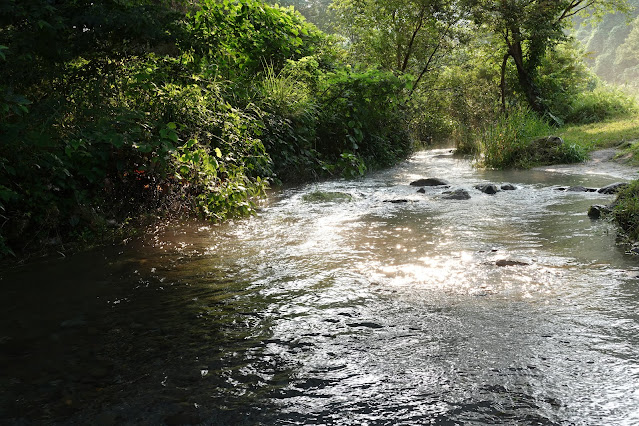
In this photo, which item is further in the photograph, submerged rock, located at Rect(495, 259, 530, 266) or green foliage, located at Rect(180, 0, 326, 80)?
green foliage, located at Rect(180, 0, 326, 80)

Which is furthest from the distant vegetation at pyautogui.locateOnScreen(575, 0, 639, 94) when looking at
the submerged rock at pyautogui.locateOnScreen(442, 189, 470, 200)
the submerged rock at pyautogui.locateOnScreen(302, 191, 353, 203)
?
the submerged rock at pyautogui.locateOnScreen(302, 191, 353, 203)

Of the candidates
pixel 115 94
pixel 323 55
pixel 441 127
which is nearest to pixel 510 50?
pixel 441 127

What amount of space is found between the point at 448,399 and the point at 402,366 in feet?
1.10

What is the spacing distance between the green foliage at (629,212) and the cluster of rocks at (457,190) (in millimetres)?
2689

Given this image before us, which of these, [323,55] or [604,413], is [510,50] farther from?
[604,413]

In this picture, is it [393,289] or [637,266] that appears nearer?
[393,289]

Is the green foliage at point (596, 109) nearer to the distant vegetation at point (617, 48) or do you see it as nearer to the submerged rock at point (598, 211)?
the submerged rock at point (598, 211)

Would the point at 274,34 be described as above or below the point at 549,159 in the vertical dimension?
above

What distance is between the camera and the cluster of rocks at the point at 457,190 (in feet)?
25.5

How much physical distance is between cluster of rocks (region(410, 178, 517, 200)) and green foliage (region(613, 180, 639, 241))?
269cm

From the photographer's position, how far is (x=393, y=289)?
3633 millimetres

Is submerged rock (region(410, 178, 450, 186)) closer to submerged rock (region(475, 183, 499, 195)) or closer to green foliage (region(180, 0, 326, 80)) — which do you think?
submerged rock (region(475, 183, 499, 195))

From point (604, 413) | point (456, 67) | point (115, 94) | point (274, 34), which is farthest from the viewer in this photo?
point (456, 67)

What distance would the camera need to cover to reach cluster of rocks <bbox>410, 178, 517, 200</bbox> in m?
7.79
